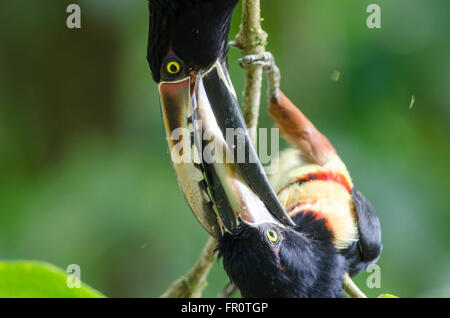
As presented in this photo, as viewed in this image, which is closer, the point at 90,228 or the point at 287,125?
the point at 287,125

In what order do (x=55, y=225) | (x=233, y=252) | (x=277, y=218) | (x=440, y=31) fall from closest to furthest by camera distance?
(x=233, y=252)
(x=277, y=218)
(x=440, y=31)
(x=55, y=225)

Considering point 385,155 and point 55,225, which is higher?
point 385,155

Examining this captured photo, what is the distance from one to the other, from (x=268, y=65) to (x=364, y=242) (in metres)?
0.78

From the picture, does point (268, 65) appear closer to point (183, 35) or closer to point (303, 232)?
point (183, 35)

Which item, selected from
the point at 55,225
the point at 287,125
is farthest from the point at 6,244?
the point at 287,125

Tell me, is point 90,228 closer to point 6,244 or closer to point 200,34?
point 6,244

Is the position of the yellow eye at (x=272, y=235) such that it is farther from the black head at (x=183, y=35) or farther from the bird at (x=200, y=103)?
the black head at (x=183, y=35)

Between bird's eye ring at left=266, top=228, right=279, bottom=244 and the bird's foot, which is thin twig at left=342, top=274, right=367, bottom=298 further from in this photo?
the bird's foot

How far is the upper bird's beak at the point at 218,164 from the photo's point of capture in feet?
6.06

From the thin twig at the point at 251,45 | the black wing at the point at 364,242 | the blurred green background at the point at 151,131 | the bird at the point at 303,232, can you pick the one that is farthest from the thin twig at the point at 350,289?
the blurred green background at the point at 151,131

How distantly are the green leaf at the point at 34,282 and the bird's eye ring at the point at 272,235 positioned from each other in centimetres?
53

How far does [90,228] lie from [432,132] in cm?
215

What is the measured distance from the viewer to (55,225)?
146 inches
